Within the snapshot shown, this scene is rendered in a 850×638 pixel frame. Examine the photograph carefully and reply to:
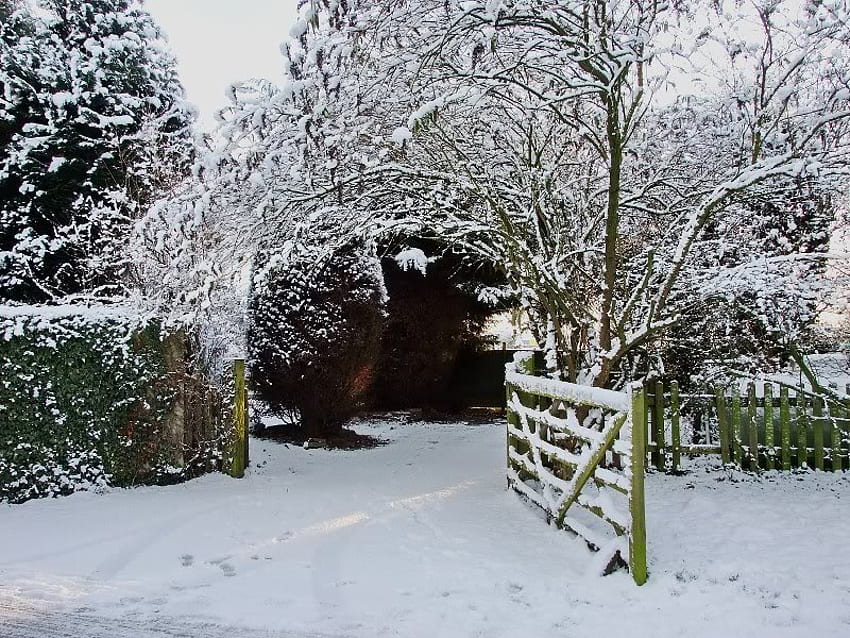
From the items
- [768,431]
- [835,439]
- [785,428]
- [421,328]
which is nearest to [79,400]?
[768,431]

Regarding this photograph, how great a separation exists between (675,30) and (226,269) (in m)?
4.56

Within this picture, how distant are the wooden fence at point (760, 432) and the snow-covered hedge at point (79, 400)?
5192mm

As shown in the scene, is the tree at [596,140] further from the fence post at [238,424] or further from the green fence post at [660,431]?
the fence post at [238,424]

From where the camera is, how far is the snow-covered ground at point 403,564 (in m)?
3.56

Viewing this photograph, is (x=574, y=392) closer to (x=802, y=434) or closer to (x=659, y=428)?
(x=659, y=428)

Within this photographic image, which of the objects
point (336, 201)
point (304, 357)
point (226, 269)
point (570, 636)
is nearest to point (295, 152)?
point (336, 201)

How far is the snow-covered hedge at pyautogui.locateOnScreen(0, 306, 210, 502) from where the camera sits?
6039 millimetres

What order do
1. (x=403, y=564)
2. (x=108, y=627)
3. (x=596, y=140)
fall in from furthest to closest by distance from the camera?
1. (x=596, y=140)
2. (x=403, y=564)
3. (x=108, y=627)

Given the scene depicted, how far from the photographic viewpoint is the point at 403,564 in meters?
4.44

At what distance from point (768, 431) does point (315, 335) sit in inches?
224

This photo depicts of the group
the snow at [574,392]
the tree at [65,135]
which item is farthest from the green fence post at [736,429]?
the tree at [65,135]

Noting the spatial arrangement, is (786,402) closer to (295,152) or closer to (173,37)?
(295,152)

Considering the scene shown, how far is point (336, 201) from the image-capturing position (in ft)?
20.0

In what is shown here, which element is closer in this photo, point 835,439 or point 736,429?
point 835,439
